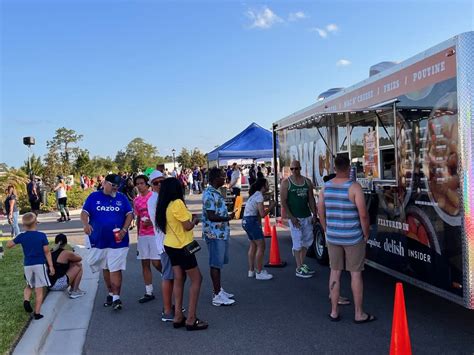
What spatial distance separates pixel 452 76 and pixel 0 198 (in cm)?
1987

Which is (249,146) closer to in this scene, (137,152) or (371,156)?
(371,156)

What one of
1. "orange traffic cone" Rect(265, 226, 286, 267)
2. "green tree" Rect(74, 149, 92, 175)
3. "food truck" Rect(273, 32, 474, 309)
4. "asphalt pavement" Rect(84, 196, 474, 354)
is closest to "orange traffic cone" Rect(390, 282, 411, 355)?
"asphalt pavement" Rect(84, 196, 474, 354)

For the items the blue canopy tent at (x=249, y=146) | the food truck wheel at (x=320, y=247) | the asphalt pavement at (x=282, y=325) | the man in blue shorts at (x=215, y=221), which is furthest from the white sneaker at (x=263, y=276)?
the blue canopy tent at (x=249, y=146)

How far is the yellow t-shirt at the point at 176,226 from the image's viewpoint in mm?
4648

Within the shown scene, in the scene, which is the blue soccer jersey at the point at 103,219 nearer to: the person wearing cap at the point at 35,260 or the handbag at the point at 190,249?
the person wearing cap at the point at 35,260

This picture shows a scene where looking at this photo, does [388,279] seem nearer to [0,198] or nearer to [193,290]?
[193,290]

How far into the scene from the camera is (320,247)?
305 inches

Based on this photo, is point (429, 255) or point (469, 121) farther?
point (429, 255)

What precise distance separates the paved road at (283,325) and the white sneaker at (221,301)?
76 mm

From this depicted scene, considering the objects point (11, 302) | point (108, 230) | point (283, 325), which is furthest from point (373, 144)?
point (11, 302)

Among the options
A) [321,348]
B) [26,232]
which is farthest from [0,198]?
[321,348]

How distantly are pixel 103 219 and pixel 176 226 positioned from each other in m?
1.33

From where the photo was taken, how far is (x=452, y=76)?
404 centimetres

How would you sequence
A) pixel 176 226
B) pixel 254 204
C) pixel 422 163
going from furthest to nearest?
pixel 254 204 → pixel 176 226 → pixel 422 163
